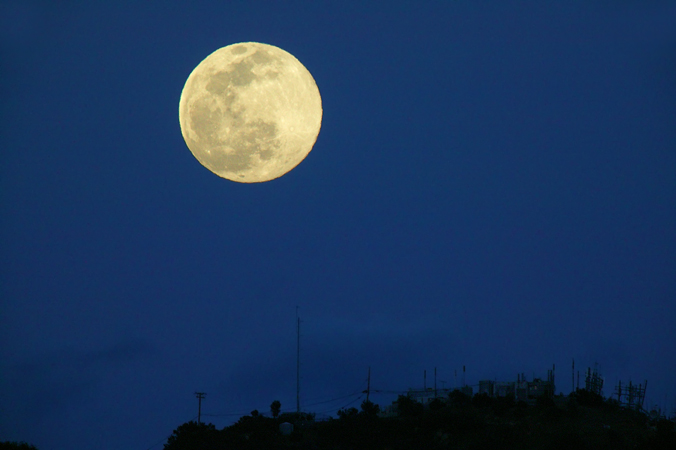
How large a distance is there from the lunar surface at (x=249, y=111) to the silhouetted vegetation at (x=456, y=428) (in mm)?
44132

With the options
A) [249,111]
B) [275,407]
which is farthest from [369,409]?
[249,111]

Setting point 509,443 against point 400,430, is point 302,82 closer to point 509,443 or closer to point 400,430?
point 509,443

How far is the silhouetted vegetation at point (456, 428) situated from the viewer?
55.4 metres

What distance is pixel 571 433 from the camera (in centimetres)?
5409

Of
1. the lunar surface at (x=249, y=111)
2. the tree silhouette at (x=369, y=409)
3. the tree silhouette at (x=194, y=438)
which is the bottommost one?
Answer: the tree silhouette at (x=194, y=438)

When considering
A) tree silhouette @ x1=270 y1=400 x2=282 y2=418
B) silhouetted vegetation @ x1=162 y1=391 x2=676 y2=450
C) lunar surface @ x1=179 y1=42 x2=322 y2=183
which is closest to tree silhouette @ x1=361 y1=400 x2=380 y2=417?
silhouetted vegetation @ x1=162 y1=391 x2=676 y2=450

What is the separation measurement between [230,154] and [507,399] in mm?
62322

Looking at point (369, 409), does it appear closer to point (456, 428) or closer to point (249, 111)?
point (456, 428)

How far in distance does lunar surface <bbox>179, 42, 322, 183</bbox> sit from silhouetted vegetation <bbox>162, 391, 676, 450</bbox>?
145ft

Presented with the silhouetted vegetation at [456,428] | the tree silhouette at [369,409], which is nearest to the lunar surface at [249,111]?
the silhouetted vegetation at [456,428]

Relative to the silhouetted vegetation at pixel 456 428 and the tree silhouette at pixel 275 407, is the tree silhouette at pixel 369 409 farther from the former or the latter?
the tree silhouette at pixel 275 407

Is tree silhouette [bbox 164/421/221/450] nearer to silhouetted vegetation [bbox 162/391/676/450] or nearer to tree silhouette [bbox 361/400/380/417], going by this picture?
silhouetted vegetation [bbox 162/391/676/450]

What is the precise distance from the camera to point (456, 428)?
60.9m

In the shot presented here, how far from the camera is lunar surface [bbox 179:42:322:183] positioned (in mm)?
18469
